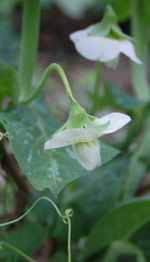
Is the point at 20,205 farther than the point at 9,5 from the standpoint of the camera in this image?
No

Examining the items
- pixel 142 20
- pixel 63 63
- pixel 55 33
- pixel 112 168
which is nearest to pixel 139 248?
pixel 112 168

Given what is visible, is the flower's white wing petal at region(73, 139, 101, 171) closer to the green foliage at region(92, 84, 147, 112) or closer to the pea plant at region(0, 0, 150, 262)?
the pea plant at region(0, 0, 150, 262)

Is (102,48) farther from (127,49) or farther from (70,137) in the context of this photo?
(70,137)

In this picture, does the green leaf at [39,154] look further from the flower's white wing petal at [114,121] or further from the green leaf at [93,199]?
the green leaf at [93,199]

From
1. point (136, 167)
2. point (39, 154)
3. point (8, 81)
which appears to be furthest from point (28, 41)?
point (136, 167)

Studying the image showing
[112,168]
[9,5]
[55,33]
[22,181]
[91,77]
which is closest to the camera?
[22,181]

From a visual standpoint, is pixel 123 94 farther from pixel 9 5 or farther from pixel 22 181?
pixel 9 5
